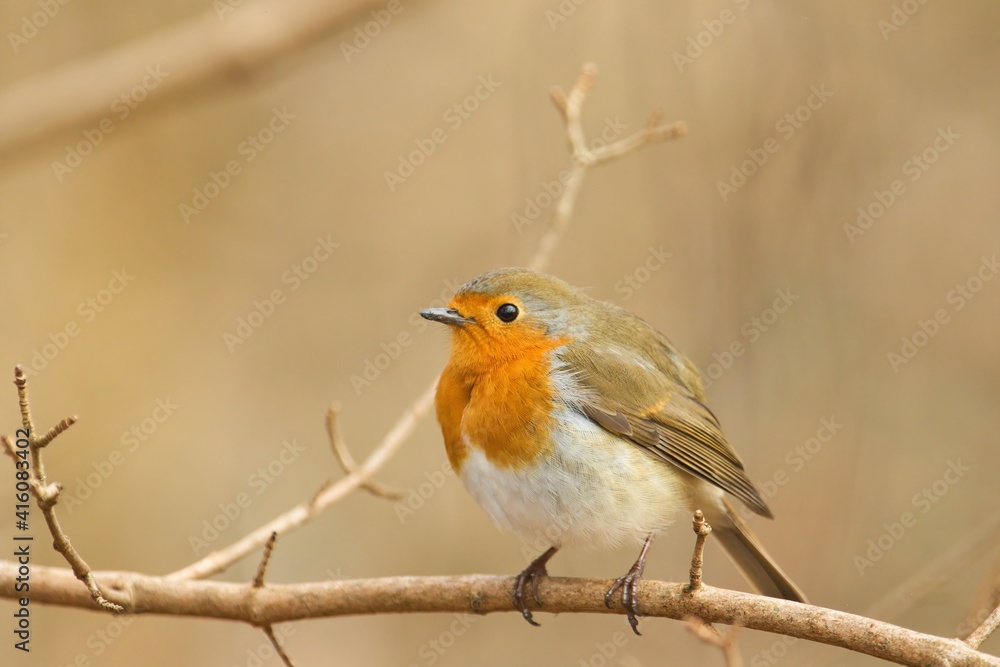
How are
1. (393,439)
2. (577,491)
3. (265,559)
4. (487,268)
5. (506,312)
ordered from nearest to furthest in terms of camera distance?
(265,559)
(577,491)
(506,312)
(393,439)
(487,268)

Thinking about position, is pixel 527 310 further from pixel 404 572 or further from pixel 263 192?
pixel 263 192

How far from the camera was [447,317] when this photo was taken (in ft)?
12.4

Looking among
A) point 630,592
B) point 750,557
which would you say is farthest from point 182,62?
point 750,557

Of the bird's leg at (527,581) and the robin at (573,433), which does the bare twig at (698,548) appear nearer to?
the robin at (573,433)

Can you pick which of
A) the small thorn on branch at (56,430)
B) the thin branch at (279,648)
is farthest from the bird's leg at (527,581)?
the small thorn on branch at (56,430)

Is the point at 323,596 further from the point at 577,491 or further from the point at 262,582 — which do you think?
the point at 577,491

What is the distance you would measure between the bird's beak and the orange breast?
5.7 inches

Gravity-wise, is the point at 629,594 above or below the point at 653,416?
below

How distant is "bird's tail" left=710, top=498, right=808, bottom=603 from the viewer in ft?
12.8

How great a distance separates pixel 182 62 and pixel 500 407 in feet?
9.19

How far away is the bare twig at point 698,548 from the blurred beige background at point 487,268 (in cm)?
172

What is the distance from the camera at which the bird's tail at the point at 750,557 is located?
390 centimetres

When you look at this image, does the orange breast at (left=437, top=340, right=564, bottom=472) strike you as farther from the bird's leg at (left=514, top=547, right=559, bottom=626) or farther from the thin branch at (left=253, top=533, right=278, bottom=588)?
the thin branch at (left=253, top=533, right=278, bottom=588)

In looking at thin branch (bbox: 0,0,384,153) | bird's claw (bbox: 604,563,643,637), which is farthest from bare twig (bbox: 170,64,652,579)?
thin branch (bbox: 0,0,384,153)
